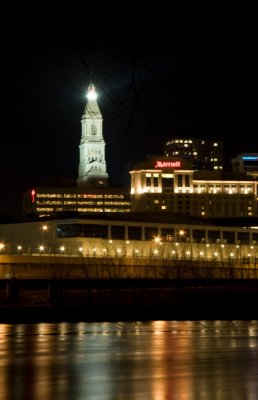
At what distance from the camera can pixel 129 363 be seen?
18.8 metres

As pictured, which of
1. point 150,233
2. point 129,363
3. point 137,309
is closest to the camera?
point 129,363

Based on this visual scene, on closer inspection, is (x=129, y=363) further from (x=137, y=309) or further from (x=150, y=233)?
(x=150, y=233)

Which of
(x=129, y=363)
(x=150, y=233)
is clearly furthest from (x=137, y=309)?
(x=150, y=233)

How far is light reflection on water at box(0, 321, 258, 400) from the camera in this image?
14859 mm

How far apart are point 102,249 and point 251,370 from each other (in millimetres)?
104839

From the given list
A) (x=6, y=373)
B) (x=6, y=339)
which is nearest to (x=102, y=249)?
(x=6, y=339)

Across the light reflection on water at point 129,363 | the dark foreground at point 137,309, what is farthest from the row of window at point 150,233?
the light reflection on water at point 129,363

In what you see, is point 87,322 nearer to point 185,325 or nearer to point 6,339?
point 185,325

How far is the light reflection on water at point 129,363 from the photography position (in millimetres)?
14859

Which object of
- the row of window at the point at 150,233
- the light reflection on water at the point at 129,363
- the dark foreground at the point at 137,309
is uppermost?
the row of window at the point at 150,233

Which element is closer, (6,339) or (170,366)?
(170,366)

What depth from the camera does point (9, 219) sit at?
151 m

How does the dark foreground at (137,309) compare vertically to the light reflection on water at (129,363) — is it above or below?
above

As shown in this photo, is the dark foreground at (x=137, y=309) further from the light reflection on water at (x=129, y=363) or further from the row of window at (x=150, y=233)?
the row of window at (x=150, y=233)
